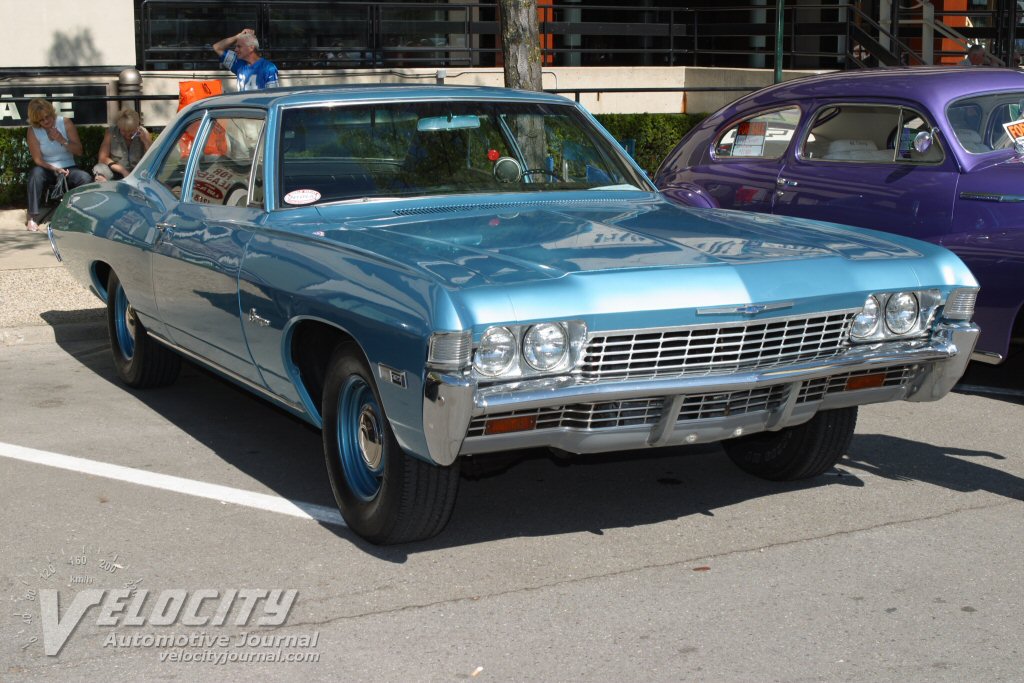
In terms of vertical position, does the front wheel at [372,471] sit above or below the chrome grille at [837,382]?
below

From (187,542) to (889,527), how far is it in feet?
8.49

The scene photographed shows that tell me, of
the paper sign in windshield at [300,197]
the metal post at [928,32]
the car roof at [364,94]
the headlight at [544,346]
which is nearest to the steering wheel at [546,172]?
the car roof at [364,94]

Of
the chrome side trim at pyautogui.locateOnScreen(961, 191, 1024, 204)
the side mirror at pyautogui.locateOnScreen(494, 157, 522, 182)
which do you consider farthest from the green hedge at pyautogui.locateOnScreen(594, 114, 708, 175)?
the side mirror at pyautogui.locateOnScreen(494, 157, 522, 182)

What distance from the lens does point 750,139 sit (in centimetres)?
917

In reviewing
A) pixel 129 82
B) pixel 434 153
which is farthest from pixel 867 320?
pixel 129 82

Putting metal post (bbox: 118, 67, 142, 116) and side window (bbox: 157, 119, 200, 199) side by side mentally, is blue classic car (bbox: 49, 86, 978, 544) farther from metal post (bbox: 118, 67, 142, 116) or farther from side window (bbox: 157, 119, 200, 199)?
metal post (bbox: 118, 67, 142, 116)

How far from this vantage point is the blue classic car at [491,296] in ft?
14.7

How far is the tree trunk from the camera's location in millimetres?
11078

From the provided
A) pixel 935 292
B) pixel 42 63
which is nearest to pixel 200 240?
pixel 935 292

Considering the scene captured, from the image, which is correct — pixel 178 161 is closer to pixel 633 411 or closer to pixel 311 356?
pixel 311 356

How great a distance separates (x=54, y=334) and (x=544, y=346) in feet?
18.1

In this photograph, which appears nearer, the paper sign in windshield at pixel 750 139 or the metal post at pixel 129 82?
the paper sign in windshield at pixel 750 139

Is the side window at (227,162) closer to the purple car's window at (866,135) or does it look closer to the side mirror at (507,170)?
the side mirror at (507,170)

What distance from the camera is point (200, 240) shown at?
604 cm
